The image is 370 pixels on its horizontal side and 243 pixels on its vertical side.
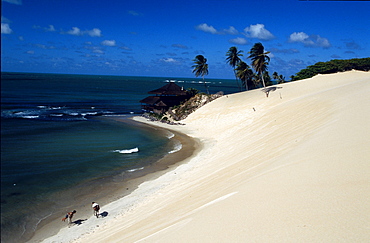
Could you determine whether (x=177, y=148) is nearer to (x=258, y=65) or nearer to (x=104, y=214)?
(x=104, y=214)

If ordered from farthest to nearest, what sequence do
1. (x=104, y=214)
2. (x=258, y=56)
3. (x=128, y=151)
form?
(x=258, y=56) < (x=128, y=151) < (x=104, y=214)

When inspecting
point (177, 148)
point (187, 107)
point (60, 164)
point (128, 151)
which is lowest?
point (177, 148)

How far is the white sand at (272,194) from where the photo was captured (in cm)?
588

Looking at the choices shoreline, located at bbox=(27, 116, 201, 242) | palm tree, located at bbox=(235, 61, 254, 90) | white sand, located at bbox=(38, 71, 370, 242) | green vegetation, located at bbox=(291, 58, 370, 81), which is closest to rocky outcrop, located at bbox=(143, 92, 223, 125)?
palm tree, located at bbox=(235, 61, 254, 90)

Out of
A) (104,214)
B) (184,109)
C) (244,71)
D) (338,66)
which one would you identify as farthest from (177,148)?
(338,66)

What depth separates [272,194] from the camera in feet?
25.5

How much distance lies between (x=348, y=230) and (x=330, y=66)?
5551 centimetres

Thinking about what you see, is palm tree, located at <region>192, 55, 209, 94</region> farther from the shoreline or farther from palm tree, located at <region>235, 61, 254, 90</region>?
the shoreline

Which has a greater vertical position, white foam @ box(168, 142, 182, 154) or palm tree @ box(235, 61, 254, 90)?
palm tree @ box(235, 61, 254, 90)

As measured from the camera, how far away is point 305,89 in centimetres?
3488

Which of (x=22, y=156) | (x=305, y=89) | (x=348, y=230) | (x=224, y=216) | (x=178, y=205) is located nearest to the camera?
(x=348, y=230)

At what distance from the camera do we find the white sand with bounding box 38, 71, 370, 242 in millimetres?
5883

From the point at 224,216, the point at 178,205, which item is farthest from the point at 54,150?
the point at 224,216

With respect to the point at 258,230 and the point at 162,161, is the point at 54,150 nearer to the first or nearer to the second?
the point at 162,161
